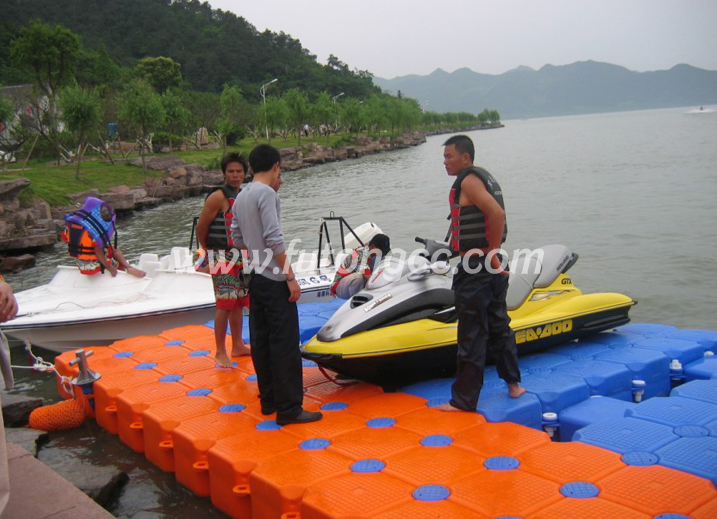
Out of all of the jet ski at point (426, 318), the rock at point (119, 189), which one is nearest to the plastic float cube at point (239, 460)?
the jet ski at point (426, 318)

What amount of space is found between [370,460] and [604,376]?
2224 mm

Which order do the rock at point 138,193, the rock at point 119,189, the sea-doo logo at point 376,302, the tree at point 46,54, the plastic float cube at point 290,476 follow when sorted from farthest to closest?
the tree at point 46,54 < the rock at point 138,193 < the rock at point 119,189 < the sea-doo logo at point 376,302 < the plastic float cube at point 290,476

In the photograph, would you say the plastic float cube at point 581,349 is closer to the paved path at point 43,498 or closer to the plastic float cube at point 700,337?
the plastic float cube at point 700,337

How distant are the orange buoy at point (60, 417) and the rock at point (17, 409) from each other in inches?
14.8

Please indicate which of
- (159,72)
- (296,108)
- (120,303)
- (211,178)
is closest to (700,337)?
(120,303)

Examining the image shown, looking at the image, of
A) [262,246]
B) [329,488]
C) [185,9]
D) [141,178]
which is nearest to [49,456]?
[262,246]

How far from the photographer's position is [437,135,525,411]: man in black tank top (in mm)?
4641

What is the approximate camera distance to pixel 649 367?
18.3 ft

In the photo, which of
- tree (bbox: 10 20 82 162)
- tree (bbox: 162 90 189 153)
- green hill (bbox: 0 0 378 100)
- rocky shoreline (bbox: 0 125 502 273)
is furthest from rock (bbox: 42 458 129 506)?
green hill (bbox: 0 0 378 100)

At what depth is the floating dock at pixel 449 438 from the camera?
3.42 metres

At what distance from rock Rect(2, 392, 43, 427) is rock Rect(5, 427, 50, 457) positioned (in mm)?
401

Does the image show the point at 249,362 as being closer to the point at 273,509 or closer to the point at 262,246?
the point at 262,246

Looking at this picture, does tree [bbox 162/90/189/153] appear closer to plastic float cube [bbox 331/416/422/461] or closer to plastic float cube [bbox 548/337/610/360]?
plastic float cube [bbox 548/337/610/360]

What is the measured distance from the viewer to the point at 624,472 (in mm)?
3547
